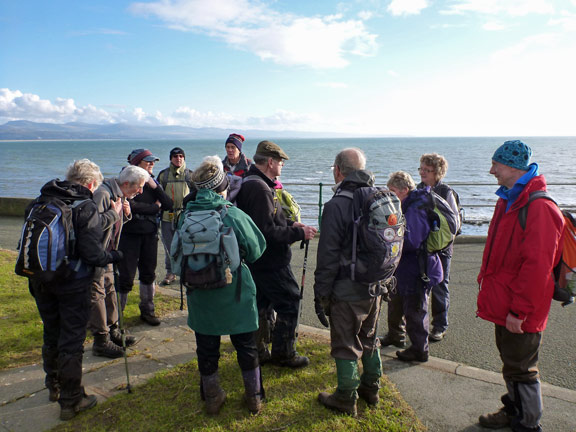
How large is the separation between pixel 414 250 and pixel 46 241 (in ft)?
10.9

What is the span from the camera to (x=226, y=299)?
117 inches

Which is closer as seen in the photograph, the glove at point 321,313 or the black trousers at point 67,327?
the black trousers at point 67,327

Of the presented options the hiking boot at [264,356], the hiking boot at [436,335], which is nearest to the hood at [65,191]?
the hiking boot at [264,356]

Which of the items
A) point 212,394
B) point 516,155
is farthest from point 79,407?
point 516,155

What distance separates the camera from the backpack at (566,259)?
8.87 ft

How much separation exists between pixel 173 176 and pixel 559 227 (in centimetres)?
528

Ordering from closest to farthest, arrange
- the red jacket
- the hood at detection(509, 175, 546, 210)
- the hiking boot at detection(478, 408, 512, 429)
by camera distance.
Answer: the red jacket < the hood at detection(509, 175, 546, 210) < the hiking boot at detection(478, 408, 512, 429)

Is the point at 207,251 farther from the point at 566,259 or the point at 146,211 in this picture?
the point at 566,259

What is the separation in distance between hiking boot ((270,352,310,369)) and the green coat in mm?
1033

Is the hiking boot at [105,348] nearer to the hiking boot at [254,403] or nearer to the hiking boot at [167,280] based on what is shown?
the hiking boot at [254,403]

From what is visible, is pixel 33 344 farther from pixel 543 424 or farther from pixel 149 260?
pixel 543 424

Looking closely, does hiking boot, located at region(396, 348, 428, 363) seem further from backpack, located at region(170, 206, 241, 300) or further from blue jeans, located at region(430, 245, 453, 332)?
backpack, located at region(170, 206, 241, 300)

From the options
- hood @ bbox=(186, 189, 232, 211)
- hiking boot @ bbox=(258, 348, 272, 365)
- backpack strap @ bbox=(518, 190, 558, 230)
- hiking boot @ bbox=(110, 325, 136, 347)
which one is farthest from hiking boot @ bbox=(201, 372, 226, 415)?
backpack strap @ bbox=(518, 190, 558, 230)

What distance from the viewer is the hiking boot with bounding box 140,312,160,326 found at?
16.1ft
